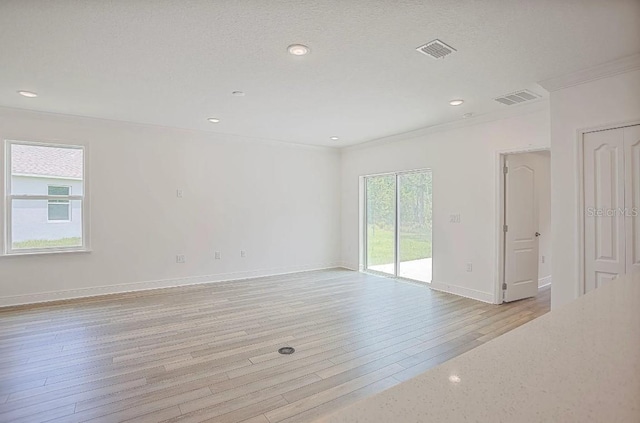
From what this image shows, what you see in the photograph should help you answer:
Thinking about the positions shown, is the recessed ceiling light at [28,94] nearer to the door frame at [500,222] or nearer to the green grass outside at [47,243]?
the green grass outside at [47,243]

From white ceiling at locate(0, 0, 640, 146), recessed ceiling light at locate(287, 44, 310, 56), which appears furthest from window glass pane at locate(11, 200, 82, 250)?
recessed ceiling light at locate(287, 44, 310, 56)

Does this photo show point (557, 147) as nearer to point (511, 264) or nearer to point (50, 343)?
point (511, 264)

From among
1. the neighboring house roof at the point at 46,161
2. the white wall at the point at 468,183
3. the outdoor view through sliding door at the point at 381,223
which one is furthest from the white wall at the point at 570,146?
the neighboring house roof at the point at 46,161

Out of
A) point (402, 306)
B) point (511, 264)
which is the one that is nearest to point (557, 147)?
point (511, 264)

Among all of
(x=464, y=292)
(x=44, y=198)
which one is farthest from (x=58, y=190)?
(x=464, y=292)

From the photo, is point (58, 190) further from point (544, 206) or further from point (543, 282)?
point (543, 282)

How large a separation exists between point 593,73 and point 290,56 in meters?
2.79

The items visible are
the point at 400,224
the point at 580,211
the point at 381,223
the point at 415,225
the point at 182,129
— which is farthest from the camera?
the point at 381,223

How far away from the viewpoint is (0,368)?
2.74 metres

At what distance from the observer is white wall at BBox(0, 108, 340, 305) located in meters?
4.73

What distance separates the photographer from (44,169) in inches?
186

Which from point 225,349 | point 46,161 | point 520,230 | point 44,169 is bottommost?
point 225,349

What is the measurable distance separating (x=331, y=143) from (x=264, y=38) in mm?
4311

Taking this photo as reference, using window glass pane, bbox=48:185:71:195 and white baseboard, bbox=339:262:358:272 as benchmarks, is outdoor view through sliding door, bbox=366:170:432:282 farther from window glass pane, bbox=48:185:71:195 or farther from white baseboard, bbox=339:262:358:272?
window glass pane, bbox=48:185:71:195
